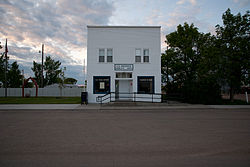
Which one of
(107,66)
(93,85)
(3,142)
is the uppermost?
(107,66)

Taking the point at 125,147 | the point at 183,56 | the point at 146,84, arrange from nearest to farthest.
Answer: the point at 125,147
the point at 146,84
the point at 183,56

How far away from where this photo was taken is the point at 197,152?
180 inches

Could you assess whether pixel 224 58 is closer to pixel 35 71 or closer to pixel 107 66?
pixel 107 66

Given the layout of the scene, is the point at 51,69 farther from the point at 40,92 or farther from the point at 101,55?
the point at 101,55

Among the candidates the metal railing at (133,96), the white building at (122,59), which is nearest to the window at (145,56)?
the white building at (122,59)

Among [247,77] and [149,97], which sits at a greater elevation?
[247,77]

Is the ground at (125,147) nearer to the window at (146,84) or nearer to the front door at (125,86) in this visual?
the window at (146,84)

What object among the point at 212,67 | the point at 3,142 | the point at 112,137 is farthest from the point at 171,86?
the point at 3,142

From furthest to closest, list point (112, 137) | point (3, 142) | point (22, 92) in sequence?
1. point (22, 92)
2. point (112, 137)
3. point (3, 142)

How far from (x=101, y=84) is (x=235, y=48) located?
16.1 metres

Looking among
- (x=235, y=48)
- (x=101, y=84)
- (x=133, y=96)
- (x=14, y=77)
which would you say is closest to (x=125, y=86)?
(x=133, y=96)

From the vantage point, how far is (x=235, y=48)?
18453 millimetres

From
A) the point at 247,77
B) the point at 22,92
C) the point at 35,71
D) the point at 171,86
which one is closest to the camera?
the point at 247,77

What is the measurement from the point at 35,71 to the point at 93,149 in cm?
5604
